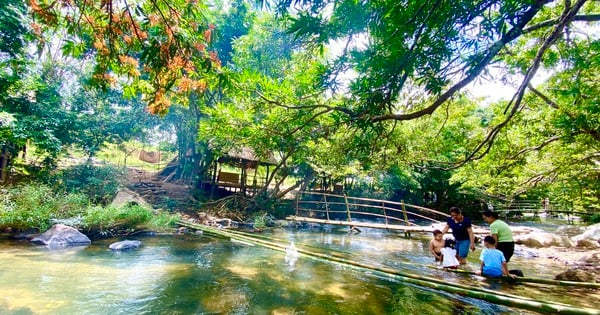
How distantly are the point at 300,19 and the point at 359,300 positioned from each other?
350cm

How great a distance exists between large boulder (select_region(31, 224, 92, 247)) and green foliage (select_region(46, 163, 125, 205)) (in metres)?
3.39

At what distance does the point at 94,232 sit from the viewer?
23.9 feet

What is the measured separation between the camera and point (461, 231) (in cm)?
532

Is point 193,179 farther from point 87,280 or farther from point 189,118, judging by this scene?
point 87,280

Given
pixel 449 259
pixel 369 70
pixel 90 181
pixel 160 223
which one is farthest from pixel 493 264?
pixel 90 181

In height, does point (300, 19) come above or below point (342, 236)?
above

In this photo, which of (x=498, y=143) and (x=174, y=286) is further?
(x=498, y=143)

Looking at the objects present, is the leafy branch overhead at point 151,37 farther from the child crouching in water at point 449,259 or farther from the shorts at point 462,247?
the shorts at point 462,247

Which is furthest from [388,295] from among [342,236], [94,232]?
[94,232]

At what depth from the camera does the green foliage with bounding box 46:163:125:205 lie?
10.1 metres

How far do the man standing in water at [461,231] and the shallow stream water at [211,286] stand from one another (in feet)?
1.90

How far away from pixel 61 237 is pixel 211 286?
14.1 ft

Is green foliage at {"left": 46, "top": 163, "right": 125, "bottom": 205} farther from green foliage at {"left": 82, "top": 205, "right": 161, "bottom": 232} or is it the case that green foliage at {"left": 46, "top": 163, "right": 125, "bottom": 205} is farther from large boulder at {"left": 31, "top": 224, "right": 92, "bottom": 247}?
large boulder at {"left": 31, "top": 224, "right": 92, "bottom": 247}

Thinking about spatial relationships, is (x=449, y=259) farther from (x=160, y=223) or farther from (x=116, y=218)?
(x=116, y=218)
